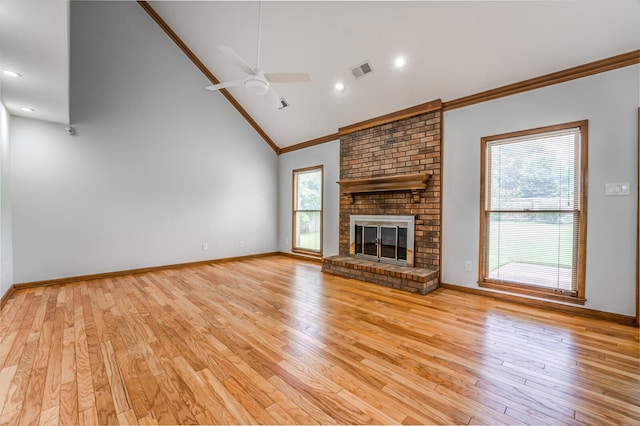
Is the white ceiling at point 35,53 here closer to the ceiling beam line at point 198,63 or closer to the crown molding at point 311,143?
the ceiling beam line at point 198,63

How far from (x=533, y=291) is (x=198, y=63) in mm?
6463

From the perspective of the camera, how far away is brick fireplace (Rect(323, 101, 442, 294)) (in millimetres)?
3881

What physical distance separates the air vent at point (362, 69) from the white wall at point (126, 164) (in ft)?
9.63

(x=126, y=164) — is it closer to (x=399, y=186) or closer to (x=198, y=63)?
(x=198, y=63)

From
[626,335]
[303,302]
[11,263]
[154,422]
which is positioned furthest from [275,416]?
[11,263]

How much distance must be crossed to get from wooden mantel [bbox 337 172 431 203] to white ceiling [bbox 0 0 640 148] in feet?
3.70

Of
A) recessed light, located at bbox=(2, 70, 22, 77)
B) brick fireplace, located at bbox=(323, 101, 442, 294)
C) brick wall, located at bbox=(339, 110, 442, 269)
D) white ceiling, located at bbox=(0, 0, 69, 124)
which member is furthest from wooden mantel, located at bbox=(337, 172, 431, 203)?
recessed light, located at bbox=(2, 70, 22, 77)

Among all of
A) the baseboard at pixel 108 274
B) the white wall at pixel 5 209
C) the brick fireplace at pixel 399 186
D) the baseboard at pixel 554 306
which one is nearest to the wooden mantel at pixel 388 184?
the brick fireplace at pixel 399 186

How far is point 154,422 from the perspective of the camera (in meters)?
1.36

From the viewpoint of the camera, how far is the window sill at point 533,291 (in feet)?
9.57

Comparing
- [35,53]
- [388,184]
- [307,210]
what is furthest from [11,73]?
[307,210]

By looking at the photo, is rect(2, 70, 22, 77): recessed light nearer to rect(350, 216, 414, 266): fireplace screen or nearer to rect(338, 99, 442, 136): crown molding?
rect(338, 99, 442, 136): crown molding

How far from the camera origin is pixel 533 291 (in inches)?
124

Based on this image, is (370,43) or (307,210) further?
(307,210)
